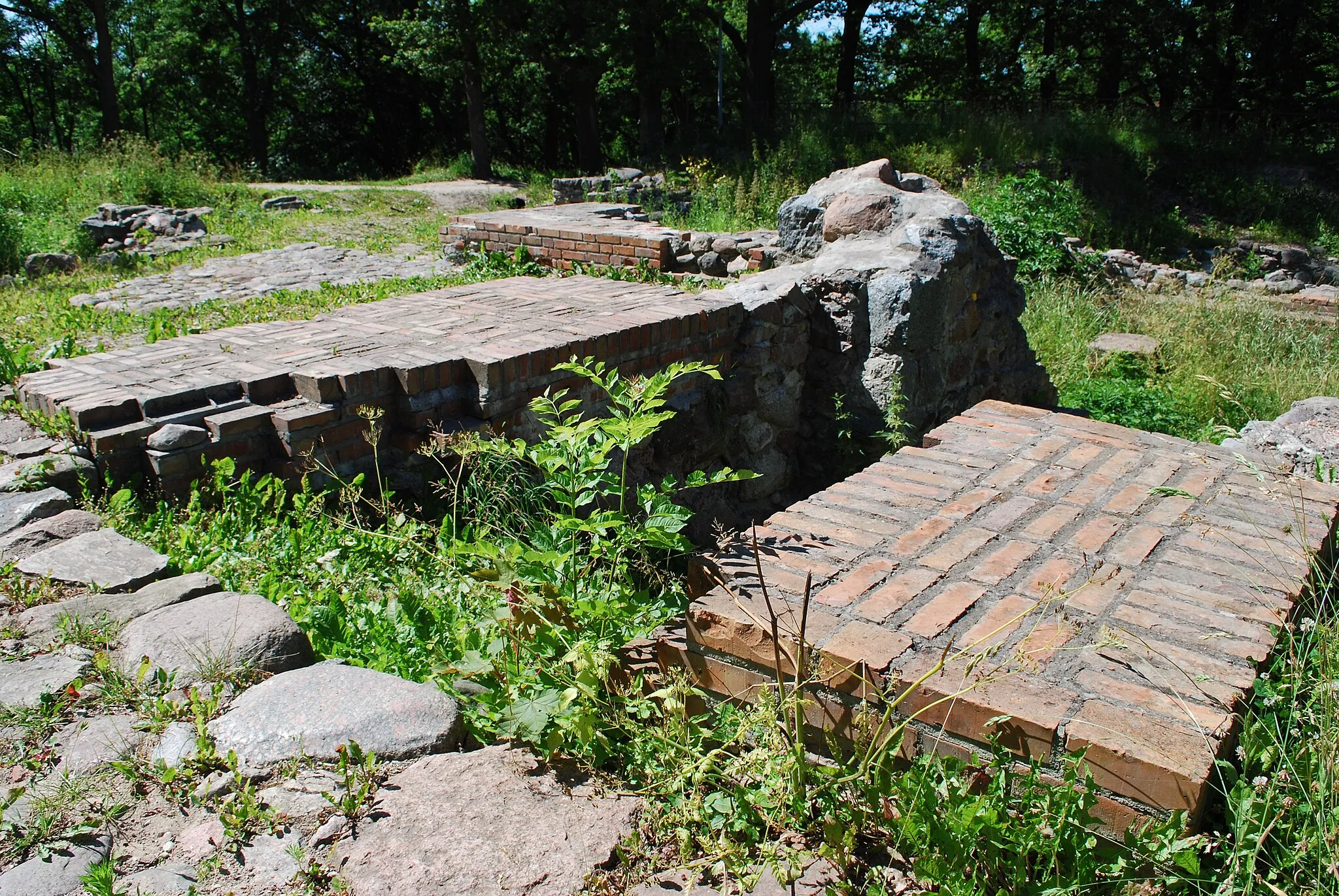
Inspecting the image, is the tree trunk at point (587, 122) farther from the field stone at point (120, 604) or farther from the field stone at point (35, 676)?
the field stone at point (35, 676)

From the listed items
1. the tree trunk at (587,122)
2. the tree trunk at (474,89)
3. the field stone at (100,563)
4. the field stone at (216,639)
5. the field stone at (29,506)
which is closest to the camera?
the field stone at (216,639)

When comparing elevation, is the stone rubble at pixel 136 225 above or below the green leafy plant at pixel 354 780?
above

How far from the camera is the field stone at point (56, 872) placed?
1.71m

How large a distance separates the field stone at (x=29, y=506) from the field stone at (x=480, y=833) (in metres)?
2.07

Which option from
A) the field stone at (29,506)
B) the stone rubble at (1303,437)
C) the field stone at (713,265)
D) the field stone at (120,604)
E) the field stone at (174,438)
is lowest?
the stone rubble at (1303,437)

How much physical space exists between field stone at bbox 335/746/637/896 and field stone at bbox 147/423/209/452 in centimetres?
203

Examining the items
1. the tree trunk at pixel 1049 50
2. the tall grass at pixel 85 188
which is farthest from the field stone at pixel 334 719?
the tree trunk at pixel 1049 50

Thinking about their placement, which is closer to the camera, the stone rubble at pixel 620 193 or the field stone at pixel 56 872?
the field stone at pixel 56 872

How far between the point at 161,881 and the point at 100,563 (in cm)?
156

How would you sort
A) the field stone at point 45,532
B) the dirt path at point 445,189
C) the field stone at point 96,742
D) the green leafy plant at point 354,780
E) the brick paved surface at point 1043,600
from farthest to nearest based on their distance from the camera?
the dirt path at point 445,189, the field stone at point 45,532, the field stone at point 96,742, the green leafy plant at point 354,780, the brick paved surface at point 1043,600

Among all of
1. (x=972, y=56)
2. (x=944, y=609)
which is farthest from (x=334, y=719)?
(x=972, y=56)

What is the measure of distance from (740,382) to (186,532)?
3.03 m

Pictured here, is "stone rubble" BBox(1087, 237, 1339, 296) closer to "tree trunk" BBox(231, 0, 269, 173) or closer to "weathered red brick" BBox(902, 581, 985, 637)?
"weathered red brick" BBox(902, 581, 985, 637)

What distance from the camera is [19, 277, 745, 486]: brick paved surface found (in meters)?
3.64
